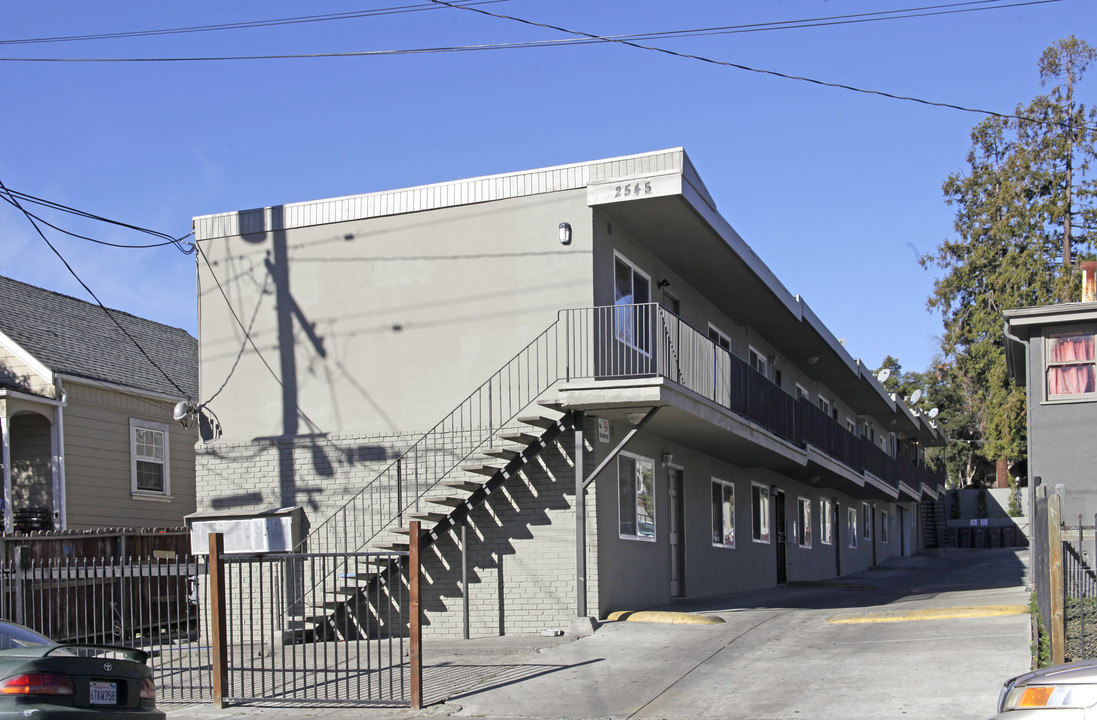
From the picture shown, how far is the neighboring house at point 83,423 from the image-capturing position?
68.5 feet

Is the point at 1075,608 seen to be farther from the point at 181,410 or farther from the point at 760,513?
the point at 760,513

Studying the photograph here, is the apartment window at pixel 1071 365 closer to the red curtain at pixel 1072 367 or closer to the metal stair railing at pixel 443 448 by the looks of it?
the red curtain at pixel 1072 367

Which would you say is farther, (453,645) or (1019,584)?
(1019,584)

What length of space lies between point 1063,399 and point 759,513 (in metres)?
6.60

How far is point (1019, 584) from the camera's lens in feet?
76.5

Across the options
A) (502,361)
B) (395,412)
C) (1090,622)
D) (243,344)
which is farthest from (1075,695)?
(243,344)

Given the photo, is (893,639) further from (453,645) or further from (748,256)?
(748,256)

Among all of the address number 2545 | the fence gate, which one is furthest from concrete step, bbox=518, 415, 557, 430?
the address number 2545

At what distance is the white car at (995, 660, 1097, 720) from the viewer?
579cm

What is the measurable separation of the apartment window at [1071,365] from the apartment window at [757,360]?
222 inches

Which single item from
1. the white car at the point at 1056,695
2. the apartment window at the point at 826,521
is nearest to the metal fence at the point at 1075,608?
the white car at the point at 1056,695

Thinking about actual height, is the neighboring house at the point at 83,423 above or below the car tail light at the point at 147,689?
above

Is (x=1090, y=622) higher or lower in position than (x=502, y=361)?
lower

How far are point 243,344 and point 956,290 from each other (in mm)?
33232
